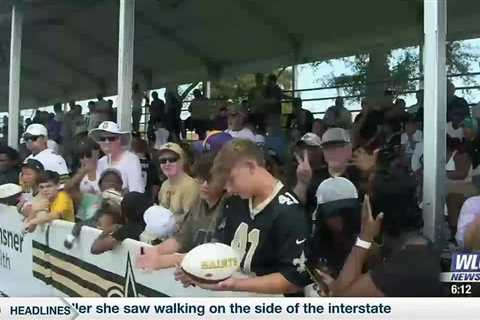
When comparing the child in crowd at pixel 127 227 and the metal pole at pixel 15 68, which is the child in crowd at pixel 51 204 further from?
the metal pole at pixel 15 68

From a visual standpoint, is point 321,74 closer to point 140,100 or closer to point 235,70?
point 235,70

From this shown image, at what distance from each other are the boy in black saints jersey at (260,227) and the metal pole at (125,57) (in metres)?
0.75

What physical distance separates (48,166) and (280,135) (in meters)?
1.05

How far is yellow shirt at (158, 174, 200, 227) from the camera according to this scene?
254 cm

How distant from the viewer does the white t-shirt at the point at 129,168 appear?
2760 mm

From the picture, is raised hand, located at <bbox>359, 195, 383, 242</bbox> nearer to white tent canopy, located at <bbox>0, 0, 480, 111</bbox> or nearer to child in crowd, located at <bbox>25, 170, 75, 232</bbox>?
white tent canopy, located at <bbox>0, 0, 480, 111</bbox>

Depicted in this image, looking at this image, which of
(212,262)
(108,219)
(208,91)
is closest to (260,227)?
(212,262)

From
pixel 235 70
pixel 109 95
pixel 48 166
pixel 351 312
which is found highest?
pixel 235 70

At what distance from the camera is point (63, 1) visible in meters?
2.91

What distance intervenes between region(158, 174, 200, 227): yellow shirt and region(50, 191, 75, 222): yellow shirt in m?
0.34

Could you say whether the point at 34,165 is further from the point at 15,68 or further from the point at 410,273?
the point at 410,273

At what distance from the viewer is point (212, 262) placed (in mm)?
2217

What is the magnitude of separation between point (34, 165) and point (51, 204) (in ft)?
0.84

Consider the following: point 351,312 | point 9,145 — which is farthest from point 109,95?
point 351,312
